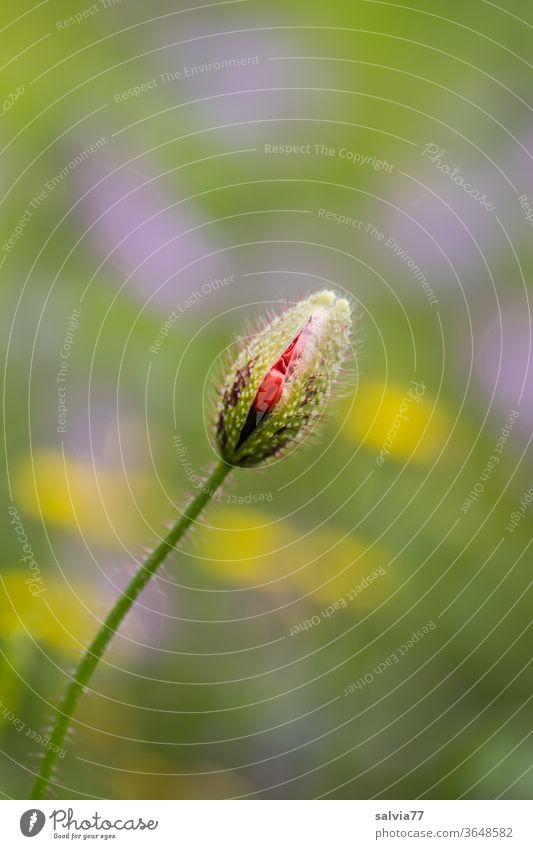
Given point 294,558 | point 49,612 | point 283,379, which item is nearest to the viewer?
point 283,379

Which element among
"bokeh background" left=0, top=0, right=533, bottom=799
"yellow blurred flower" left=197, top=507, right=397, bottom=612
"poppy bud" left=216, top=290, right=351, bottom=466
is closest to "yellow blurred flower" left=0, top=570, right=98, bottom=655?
"bokeh background" left=0, top=0, right=533, bottom=799

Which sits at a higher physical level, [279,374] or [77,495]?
[279,374]

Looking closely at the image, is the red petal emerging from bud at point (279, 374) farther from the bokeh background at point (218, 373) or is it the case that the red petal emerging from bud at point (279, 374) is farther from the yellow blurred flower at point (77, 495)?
the yellow blurred flower at point (77, 495)

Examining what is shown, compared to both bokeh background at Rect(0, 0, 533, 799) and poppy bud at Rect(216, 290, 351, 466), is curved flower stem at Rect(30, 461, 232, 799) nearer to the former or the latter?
poppy bud at Rect(216, 290, 351, 466)

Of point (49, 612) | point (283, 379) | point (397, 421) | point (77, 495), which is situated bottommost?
point (49, 612)

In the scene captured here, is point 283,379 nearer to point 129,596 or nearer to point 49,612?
point 129,596

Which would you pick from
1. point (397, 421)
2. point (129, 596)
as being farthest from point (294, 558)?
point (129, 596)
